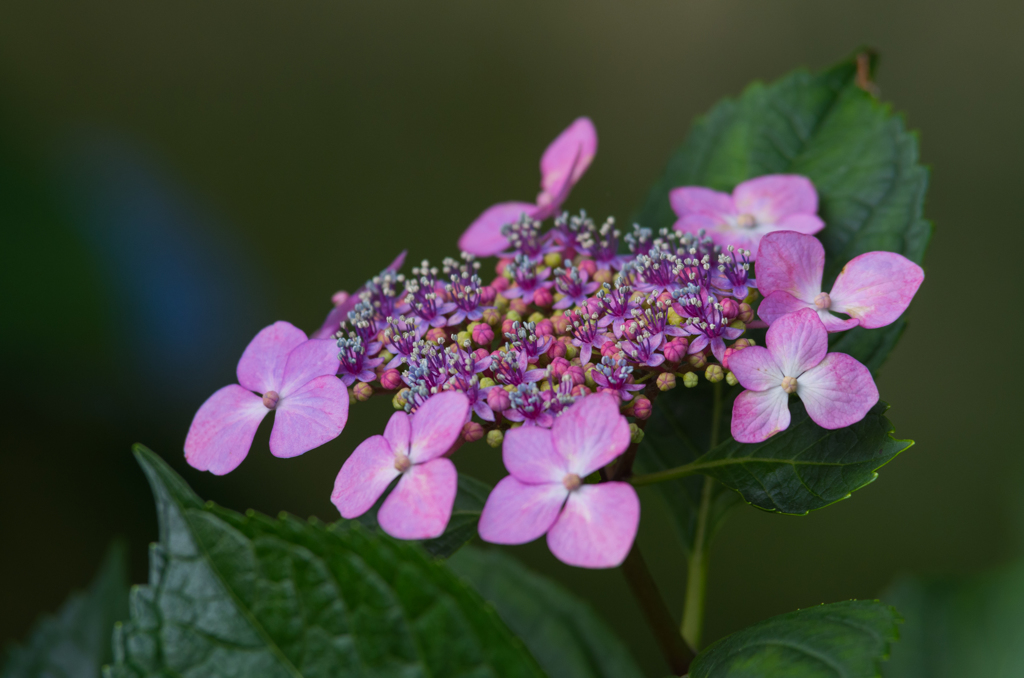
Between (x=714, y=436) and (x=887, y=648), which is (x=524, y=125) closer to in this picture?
(x=714, y=436)

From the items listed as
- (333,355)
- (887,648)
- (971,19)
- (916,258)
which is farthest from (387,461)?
(971,19)

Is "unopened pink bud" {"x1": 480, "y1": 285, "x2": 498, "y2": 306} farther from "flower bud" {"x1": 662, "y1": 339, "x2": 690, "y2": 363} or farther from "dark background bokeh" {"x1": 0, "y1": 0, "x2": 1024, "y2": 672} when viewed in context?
"dark background bokeh" {"x1": 0, "y1": 0, "x2": 1024, "y2": 672}

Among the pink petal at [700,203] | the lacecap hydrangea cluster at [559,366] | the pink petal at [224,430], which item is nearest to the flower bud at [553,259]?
the lacecap hydrangea cluster at [559,366]

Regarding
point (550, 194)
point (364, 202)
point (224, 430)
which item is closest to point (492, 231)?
point (550, 194)

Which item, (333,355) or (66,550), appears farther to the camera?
(66,550)

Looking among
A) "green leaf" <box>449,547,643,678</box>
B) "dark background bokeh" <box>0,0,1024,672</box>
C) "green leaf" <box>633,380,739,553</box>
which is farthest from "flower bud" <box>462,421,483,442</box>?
"dark background bokeh" <box>0,0,1024,672</box>

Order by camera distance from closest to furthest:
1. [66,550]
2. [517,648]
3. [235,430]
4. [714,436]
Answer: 1. [517,648]
2. [235,430]
3. [714,436]
4. [66,550]

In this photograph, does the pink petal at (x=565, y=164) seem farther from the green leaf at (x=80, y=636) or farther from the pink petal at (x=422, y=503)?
the green leaf at (x=80, y=636)
